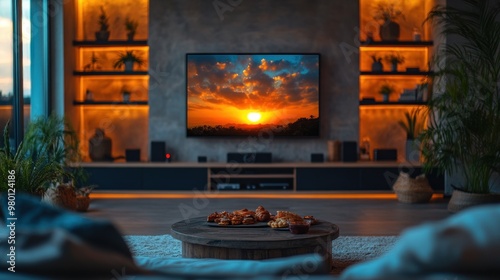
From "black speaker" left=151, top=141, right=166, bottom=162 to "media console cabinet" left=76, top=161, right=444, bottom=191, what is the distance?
245 millimetres

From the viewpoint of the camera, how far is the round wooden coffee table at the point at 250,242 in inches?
152

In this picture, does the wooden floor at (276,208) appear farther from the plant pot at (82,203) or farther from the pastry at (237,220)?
the pastry at (237,220)

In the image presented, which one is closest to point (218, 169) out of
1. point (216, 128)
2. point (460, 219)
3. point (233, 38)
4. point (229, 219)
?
point (216, 128)

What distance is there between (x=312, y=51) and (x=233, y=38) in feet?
3.40

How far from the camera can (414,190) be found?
782 centimetres

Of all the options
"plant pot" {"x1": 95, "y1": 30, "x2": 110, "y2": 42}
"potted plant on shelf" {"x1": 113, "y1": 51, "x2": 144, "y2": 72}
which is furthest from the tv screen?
"plant pot" {"x1": 95, "y1": 30, "x2": 110, "y2": 42}

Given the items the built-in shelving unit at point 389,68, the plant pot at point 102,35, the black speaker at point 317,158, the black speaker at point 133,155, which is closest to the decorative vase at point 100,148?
the black speaker at point 133,155

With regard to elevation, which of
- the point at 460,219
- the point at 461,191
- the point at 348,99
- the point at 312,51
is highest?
the point at 312,51

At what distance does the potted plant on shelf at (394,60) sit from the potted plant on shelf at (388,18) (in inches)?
9.3

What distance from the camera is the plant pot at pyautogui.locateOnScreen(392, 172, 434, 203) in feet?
25.7

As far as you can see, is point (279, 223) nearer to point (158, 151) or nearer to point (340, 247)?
point (340, 247)

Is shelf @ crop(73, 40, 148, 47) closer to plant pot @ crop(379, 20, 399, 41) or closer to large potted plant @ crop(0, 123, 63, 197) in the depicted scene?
plant pot @ crop(379, 20, 399, 41)

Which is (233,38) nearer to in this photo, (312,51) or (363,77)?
(312,51)

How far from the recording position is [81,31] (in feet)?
29.9
